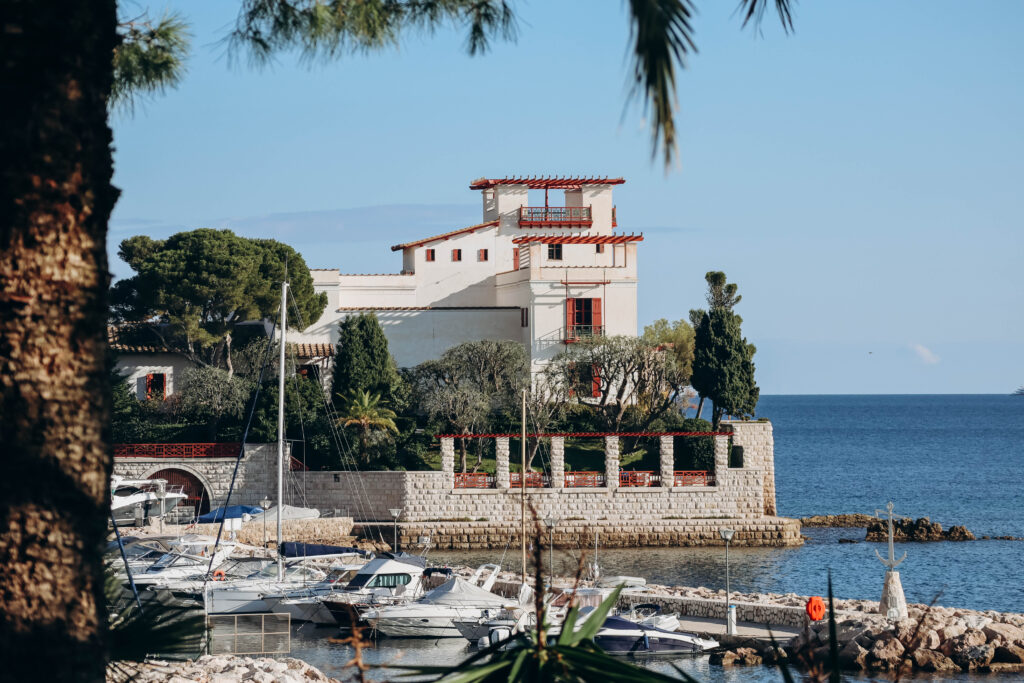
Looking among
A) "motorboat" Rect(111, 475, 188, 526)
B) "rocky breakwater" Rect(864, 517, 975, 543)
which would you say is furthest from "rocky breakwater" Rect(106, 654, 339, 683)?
"rocky breakwater" Rect(864, 517, 975, 543)

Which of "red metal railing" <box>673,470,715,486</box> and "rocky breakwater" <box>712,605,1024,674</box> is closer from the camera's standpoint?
"rocky breakwater" <box>712,605,1024,674</box>

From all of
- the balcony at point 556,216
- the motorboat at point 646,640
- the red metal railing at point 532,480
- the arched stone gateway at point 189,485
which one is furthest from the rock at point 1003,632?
the balcony at point 556,216

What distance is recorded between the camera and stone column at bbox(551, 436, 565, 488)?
40594 millimetres

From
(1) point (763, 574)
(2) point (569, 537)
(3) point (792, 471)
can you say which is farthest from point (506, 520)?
(3) point (792, 471)

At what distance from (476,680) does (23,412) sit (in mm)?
1560

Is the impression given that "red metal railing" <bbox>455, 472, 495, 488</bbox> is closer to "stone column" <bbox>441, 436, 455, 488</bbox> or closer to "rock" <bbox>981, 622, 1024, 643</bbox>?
"stone column" <bbox>441, 436, 455, 488</bbox>

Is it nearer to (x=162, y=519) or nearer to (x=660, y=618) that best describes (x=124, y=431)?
(x=162, y=519)

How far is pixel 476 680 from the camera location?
3.70 m

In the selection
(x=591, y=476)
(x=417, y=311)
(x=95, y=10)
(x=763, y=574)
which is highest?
(x=417, y=311)

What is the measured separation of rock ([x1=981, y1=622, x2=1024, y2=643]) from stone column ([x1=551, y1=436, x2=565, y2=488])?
1829 centimetres

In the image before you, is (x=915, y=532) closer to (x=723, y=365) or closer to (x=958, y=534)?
(x=958, y=534)

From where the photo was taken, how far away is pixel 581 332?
1869 inches

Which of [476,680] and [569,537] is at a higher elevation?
[476,680]

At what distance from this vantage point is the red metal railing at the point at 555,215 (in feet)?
172
